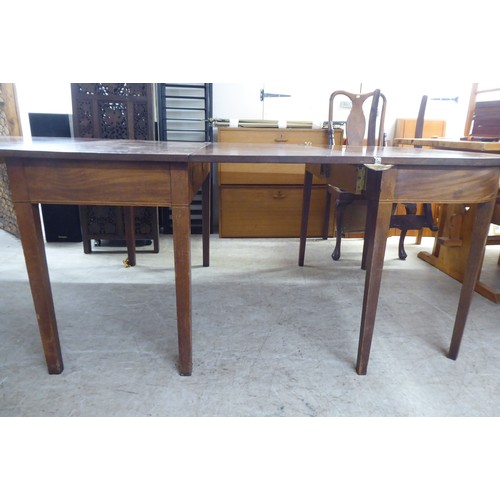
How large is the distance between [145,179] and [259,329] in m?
0.88

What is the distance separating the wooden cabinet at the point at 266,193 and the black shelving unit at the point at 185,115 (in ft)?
1.07

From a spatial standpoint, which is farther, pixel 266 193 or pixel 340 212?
pixel 266 193

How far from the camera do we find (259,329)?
5.50ft

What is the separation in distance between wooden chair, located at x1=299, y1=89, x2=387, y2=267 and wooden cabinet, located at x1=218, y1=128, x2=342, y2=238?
252mm

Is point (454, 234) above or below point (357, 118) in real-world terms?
below

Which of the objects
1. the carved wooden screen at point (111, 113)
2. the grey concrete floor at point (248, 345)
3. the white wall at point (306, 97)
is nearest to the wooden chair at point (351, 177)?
the grey concrete floor at point (248, 345)

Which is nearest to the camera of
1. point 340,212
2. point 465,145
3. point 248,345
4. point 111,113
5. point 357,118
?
point 248,345

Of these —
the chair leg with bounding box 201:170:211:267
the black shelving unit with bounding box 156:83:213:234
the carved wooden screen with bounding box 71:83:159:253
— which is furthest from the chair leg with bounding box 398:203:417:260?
the carved wooden screen with bounding box 71:83:159:253

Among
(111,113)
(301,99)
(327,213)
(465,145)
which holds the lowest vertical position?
(327,213)

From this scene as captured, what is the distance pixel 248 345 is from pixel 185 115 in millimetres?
2430

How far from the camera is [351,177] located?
56.6 inches

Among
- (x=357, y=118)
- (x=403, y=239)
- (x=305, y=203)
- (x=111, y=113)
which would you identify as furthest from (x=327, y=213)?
(x=111, y=113)

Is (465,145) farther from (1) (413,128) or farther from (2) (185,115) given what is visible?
(2) (185,115)

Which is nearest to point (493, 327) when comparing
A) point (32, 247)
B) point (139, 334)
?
point (139, 334)
